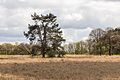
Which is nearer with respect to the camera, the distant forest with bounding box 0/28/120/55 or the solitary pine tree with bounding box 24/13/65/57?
the solitary pine tree with bounding box 24/13/65/57

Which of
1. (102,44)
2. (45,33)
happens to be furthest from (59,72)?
(102,44)

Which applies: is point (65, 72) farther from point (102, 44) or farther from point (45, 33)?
point (102, 44)

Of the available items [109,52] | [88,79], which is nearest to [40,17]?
[109,52]

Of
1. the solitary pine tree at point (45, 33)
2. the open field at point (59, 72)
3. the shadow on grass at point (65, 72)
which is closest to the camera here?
the open field at point (59, 72)

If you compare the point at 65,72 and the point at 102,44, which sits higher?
the point at 102,44

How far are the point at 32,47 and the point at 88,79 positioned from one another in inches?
2393

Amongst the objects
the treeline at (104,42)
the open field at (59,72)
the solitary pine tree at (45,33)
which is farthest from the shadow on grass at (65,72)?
the treeline at (104,42)

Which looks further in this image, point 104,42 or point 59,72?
point 104,42

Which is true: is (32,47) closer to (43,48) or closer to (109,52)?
(43,48)

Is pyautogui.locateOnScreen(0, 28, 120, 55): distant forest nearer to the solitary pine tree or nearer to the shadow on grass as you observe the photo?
the solitary pine tree

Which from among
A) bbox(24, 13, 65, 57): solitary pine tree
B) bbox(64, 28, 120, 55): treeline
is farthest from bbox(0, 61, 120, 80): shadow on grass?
bbox(64, 28, 120, 55): treeline

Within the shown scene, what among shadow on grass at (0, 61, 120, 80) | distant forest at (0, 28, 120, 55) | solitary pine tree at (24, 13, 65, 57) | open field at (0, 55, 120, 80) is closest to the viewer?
open field at (0, 55, 120, 80)

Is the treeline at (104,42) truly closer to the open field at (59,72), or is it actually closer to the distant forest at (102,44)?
the distant forest at (102,44)

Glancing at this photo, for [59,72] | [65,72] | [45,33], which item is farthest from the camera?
[45,33]
